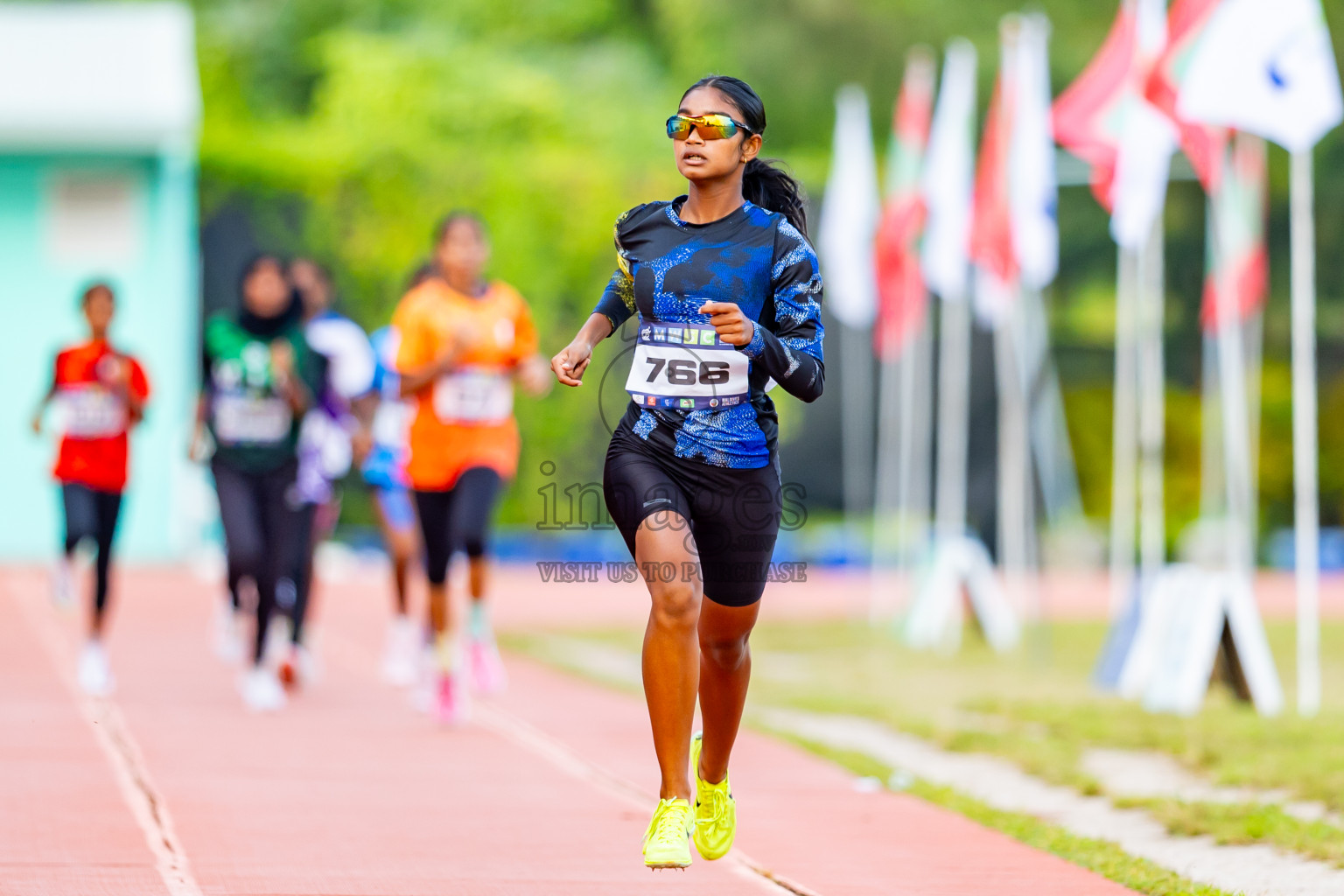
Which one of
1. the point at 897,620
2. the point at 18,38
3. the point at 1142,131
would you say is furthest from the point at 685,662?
the point at 18,38

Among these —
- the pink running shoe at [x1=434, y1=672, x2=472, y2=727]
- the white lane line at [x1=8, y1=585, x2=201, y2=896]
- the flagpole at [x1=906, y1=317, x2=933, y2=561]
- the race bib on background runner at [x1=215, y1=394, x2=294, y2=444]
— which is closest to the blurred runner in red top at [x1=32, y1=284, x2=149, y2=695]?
the white lane line at [x1=8, y1=585, x2=201, y2=896]

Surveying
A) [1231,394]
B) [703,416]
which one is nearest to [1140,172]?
[1231,394]

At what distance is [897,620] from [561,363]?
39.2 feet

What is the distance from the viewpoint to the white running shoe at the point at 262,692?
31.1 ft

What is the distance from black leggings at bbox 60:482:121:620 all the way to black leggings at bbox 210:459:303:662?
70 cm

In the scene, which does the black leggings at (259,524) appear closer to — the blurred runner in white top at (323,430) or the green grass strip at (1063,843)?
the blurred runner in white top at (323,430)

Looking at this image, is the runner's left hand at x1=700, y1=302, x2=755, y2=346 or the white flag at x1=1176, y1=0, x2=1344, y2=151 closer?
the runner's left hand at x1=700, y1=302, x2=755, y2=346

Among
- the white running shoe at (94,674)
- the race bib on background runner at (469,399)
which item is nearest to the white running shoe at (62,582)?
the white running shoe at (94,674)

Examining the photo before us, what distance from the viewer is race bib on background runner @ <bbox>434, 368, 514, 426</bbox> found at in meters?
9.23

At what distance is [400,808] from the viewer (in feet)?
22.3

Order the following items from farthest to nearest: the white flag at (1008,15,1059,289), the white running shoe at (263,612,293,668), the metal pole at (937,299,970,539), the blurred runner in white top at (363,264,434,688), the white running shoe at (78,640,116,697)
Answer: the metal pole at (937,299,970,539) < the white flag at (1008,15,1059,289) < the blurred runner in white top at (363,264,434,688) < the white running shoe at (78,640,116,697) < the white running shoe at (263,612,293,668)

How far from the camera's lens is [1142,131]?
40.9 feet

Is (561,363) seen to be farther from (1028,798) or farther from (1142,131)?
(1142,131)

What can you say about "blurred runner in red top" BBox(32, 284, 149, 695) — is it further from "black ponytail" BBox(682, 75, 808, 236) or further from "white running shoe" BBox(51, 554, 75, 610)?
"black ponytail" BBox(682, 75, 808, 236)
